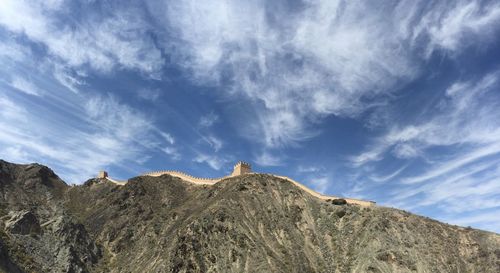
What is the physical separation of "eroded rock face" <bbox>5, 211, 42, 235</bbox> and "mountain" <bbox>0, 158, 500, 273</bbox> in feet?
0.56

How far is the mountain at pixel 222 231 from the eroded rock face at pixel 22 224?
170mm

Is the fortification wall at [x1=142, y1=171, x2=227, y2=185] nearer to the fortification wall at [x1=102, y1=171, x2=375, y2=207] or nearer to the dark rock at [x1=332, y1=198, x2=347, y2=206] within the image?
the fortification wall at [x1=102, y1=171, x2=375, y2=207]

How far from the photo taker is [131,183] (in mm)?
95438

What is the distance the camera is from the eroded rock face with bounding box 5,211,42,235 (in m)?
54.2

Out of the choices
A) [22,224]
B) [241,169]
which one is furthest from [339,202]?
[22,224]

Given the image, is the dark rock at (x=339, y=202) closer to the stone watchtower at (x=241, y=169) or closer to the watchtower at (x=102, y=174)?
the stone watchtower at (x=241, y=169)

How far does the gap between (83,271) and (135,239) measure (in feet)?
46.9

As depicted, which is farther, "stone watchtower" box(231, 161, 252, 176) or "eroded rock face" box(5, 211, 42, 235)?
"stone watchtower" box(231, 161, 252, 176)

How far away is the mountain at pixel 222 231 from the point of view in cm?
6288

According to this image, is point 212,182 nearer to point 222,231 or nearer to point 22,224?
point 222,231

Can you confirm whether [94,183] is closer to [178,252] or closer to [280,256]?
[178,252]

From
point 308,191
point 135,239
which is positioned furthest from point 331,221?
point 135,239

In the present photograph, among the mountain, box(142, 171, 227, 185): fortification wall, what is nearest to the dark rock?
the mountain

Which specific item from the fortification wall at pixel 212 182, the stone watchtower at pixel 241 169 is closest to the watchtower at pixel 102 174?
the fortification wall at pixel 212 182
